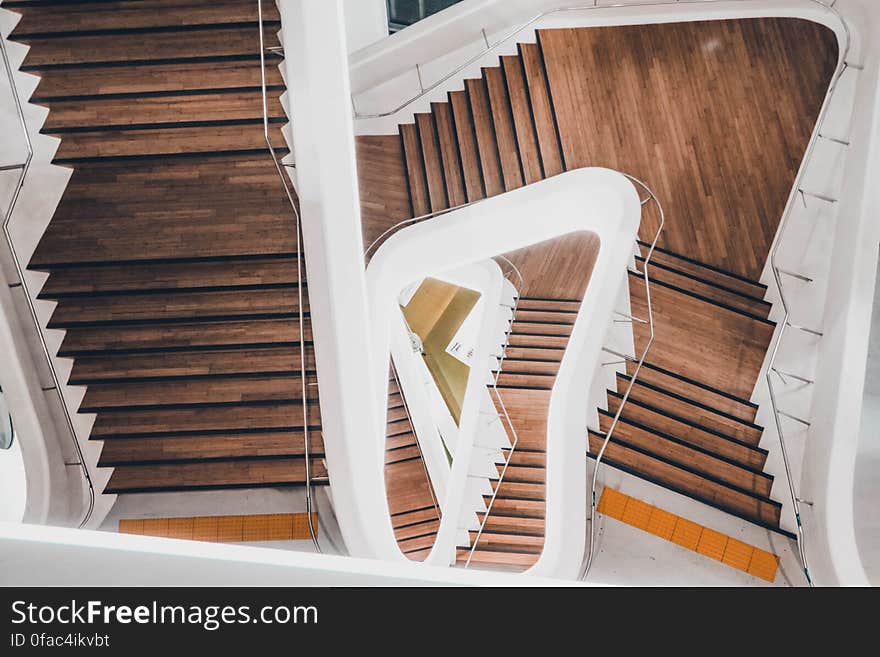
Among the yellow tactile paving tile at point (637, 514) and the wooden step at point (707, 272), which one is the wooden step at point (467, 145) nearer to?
the wooden step at point (707, 272)

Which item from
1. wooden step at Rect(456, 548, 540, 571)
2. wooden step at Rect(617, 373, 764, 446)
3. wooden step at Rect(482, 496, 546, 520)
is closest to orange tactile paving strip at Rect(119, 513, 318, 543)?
wooden step at Rect(456, 548, 540, 571)

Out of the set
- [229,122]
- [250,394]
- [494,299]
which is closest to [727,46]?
[494,299]

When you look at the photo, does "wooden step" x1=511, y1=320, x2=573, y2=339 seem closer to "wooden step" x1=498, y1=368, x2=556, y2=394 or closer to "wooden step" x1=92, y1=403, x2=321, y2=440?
"wooden step" x1=498, y1=368, x2=556, y2=394

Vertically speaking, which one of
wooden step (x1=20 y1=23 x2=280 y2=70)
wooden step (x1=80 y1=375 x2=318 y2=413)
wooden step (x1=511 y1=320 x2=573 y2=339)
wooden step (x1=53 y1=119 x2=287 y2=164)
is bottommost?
wooden step (x1=511 y1=320 x2=573 y2=339)

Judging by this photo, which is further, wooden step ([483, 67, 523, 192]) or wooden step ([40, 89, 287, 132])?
wooden step ([483, 67, 523, 192])

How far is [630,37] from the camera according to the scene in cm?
735

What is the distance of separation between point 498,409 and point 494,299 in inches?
60.0

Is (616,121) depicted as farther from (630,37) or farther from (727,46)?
(727,46)

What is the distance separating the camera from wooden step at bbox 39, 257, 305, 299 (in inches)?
159

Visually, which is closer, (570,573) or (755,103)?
(570,573)

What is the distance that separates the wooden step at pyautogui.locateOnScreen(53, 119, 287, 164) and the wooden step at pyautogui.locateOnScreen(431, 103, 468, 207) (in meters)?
2.96

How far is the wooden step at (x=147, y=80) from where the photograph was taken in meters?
4.13

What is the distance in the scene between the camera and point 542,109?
277 inches

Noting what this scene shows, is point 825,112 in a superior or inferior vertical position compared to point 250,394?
superior
